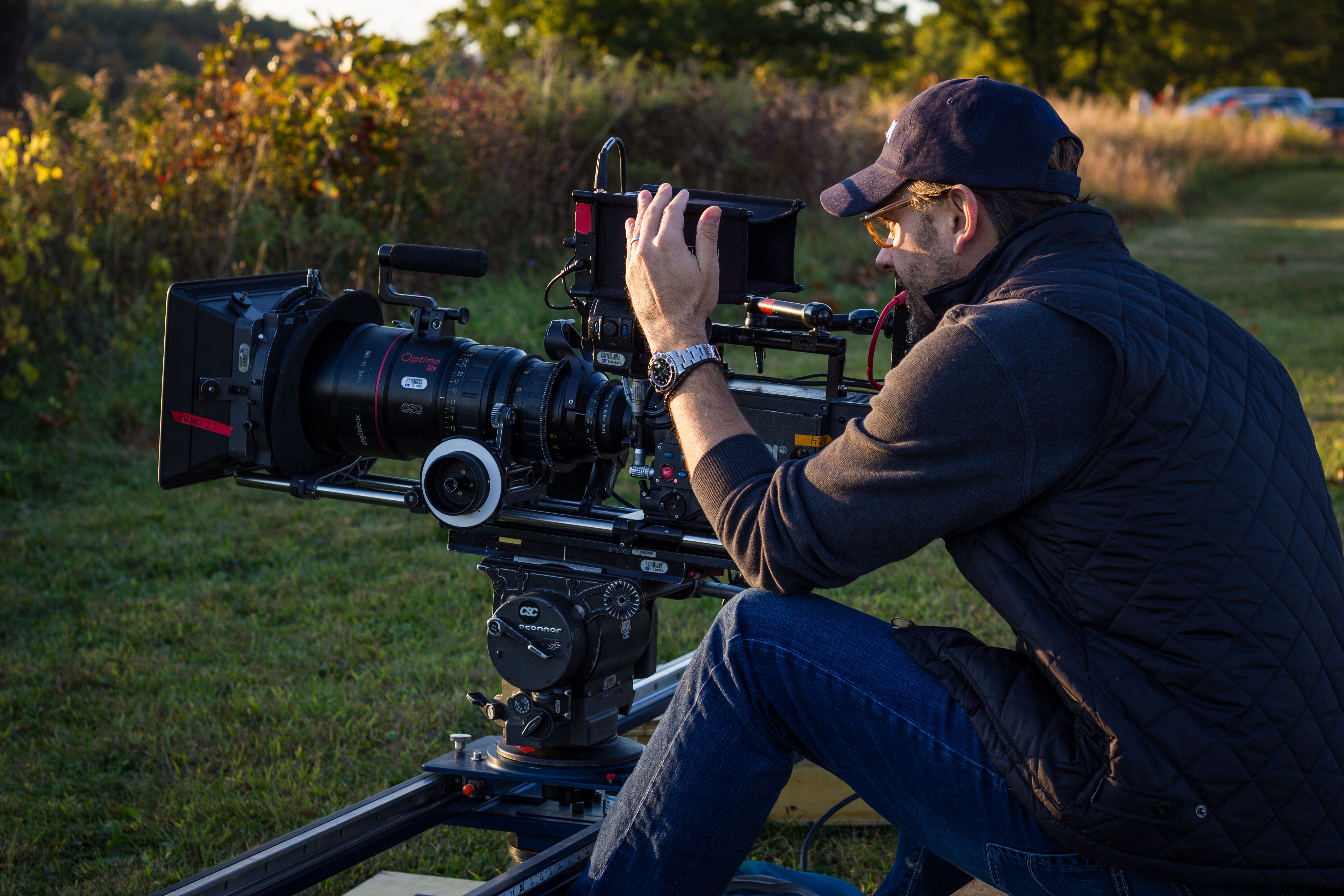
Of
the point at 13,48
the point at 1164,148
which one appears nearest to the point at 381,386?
the point at 13,48

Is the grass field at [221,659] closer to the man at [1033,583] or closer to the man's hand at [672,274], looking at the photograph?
the man at [1033,583]

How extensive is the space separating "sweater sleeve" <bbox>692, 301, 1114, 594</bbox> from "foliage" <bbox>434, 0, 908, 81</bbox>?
1576 centimetres

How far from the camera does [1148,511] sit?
1485 millimetres

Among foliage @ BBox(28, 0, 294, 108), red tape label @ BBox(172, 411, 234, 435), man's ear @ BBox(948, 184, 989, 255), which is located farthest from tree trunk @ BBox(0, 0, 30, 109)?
foliage @ BBox(28, 0, 294, 108)

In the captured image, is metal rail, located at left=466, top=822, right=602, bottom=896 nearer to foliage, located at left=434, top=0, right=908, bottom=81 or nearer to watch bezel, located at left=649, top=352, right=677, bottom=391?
watch bezel, located at left=649, top=352, right=677, bottom=391

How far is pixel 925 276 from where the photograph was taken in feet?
6.12

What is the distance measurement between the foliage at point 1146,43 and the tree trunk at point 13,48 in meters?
18.0

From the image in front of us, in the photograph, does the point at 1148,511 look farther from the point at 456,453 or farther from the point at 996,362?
the point at 456,453

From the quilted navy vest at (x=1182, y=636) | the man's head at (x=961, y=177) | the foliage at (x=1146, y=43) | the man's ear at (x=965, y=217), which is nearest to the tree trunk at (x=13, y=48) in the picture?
the man's head at (x=961, y=177)

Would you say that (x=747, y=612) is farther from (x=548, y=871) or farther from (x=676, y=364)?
(x=548, y=871)

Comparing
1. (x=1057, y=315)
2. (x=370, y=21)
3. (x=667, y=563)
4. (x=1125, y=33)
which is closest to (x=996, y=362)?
(x=1057, y=315)

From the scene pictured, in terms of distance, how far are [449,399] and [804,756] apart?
0.97m

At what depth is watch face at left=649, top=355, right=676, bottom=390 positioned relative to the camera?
189 centimetres

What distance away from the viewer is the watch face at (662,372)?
189cm
